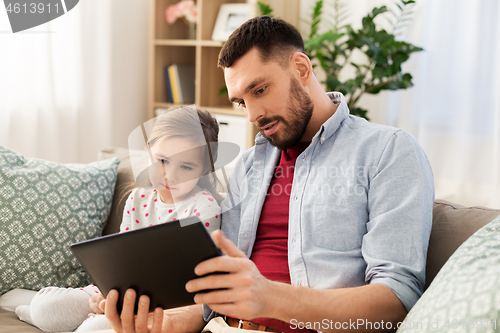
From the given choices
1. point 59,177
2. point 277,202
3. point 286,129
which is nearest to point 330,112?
point 286,129

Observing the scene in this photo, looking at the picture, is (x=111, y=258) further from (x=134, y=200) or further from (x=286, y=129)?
(x=286, y=129)

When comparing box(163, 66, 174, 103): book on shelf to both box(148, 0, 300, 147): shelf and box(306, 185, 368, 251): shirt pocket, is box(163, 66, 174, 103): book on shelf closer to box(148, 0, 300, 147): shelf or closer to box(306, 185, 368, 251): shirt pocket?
box(148, 0, 300, 147): shelf

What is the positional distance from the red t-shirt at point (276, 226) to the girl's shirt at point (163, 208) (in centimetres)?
33

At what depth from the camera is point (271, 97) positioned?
1046 mm

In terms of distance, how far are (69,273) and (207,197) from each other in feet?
2.53

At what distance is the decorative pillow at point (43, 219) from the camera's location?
1.20 m

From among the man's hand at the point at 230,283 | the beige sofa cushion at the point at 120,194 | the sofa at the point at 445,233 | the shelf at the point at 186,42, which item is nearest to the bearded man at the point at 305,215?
the man's hand at the point at 230,283

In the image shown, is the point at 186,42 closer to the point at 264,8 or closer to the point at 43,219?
the point at 264,8

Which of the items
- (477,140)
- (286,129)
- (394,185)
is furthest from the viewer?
(477,140)

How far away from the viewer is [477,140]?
2.28 metres

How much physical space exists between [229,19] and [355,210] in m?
2.10

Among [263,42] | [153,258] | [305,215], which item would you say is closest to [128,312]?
[153,258]

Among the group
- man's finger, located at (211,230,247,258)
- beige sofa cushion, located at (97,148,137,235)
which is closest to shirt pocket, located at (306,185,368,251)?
man's finger, located at (211,230,247,258)

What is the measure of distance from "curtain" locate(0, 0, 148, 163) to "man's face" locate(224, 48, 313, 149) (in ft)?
5.74
